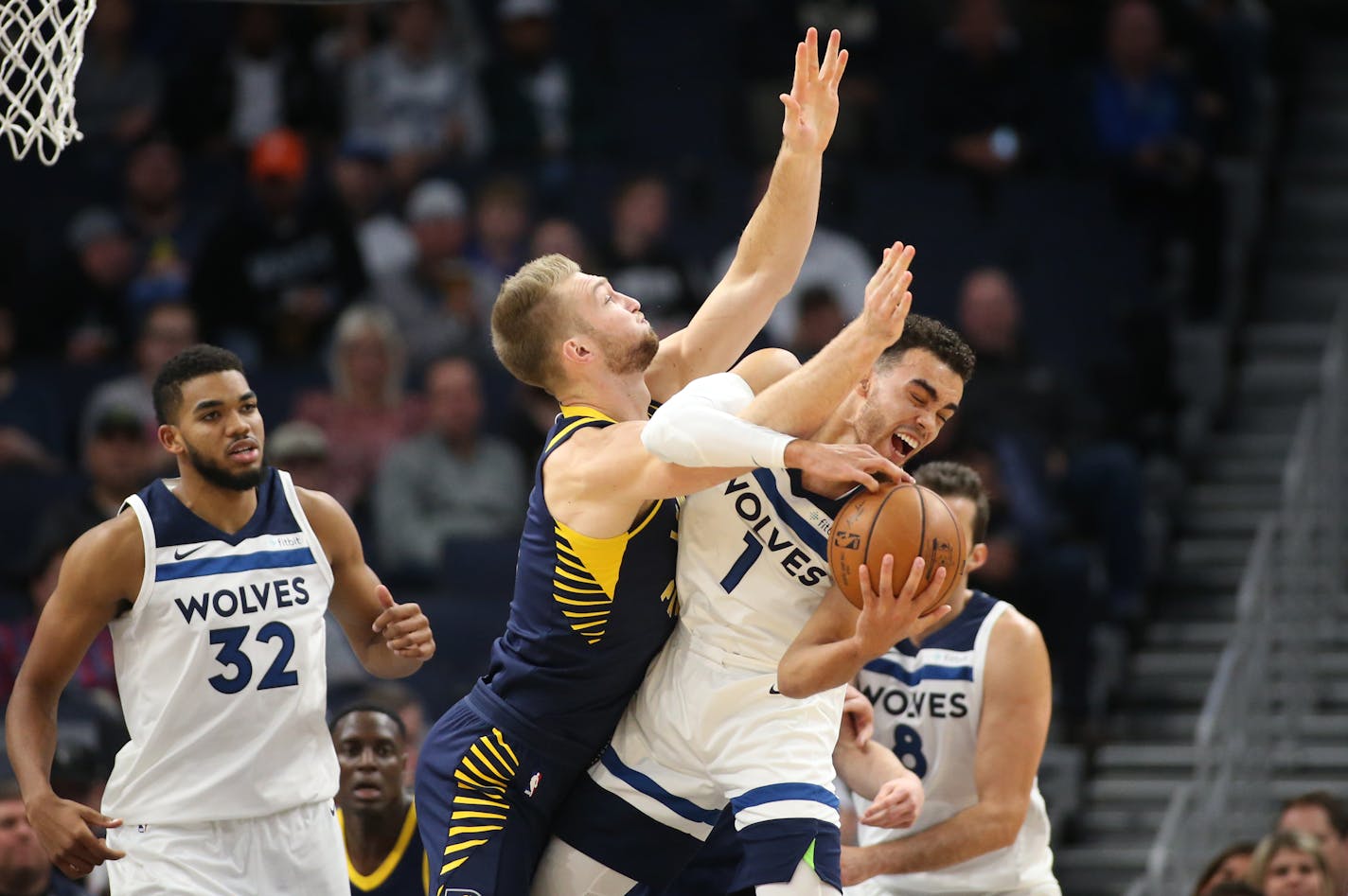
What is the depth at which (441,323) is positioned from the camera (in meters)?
12.7

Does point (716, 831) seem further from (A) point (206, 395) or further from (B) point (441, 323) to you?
(B) point (441, 323)

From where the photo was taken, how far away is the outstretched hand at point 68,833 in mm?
5867

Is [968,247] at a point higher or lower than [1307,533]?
higher

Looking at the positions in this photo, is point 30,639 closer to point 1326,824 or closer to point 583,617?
point 583,617

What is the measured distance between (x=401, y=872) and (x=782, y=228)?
279 centimetres

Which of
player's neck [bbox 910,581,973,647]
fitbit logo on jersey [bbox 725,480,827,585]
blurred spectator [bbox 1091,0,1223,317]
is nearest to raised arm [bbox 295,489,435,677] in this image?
fitbit logo on jersey [bbox 725,480,827,585]

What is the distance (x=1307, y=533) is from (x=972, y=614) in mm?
5383

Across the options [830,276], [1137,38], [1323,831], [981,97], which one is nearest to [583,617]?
[1323,831]

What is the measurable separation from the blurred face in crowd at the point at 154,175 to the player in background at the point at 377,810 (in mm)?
6712

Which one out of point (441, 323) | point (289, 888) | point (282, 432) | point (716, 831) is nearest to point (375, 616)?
point (289, 888)

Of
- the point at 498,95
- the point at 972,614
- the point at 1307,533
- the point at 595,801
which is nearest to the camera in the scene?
the point at 595,801

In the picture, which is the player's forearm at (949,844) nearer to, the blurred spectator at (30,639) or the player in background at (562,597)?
the player in background at (562,597)

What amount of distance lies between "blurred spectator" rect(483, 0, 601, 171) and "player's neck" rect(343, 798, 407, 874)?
695cm

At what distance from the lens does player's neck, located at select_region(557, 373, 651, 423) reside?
5.98 meters
